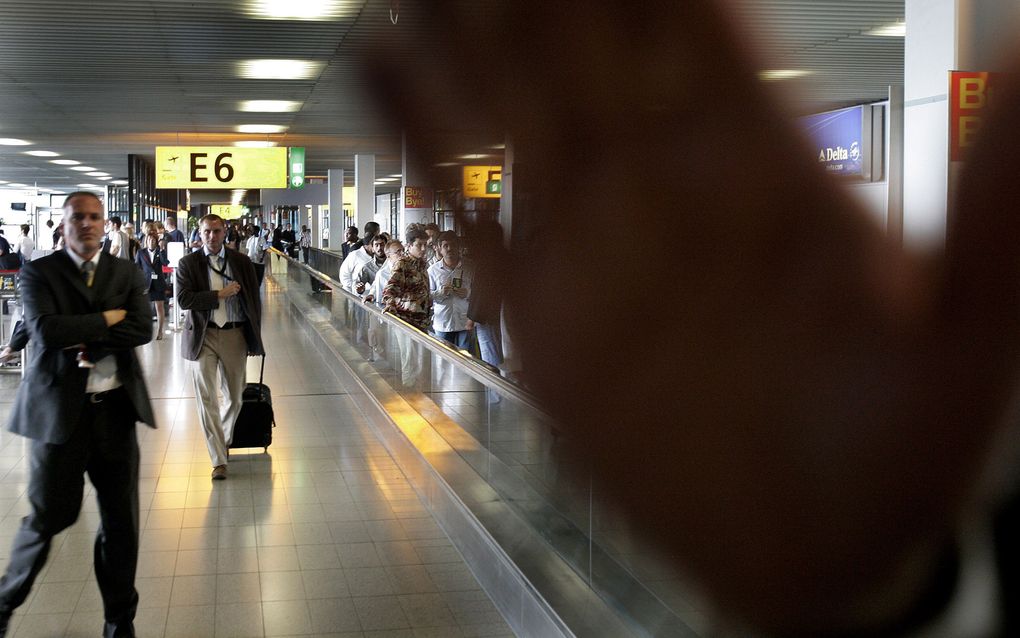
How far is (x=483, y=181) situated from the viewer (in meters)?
0.50

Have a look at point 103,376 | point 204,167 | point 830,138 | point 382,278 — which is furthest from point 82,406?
point 204,167

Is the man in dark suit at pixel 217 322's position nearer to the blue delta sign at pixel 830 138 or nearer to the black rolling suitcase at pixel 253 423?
the black rolling suitcase at pixel 253 423

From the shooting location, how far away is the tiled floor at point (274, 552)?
13.4 ft

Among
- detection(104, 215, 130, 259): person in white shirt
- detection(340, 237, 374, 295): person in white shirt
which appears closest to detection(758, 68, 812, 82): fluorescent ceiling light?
detection(340, 237, 374, 295): person in white shirt

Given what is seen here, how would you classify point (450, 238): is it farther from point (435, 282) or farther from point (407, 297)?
point (407, 297)

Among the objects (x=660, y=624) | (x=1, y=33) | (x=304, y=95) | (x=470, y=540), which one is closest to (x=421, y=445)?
(x=470, y=540)

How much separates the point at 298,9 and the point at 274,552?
4.24 meters

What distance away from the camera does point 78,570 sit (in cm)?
468

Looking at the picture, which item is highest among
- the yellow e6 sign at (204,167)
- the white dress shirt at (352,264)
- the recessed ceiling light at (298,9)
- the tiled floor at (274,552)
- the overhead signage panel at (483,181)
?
the yellow e6 sign at (204,167)

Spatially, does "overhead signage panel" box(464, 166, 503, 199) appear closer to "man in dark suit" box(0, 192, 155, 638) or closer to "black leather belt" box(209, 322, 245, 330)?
"man in dark suit" box(0, 192, 155, 638)

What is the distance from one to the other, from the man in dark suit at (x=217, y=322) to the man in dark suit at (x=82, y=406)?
278 centimetres

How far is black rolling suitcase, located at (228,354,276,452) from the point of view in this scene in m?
6.99

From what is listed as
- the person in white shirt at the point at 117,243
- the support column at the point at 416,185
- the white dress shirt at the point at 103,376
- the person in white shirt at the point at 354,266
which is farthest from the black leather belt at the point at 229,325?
the support column at the point at 416,185

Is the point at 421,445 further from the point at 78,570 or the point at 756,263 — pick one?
the point at 756,263
